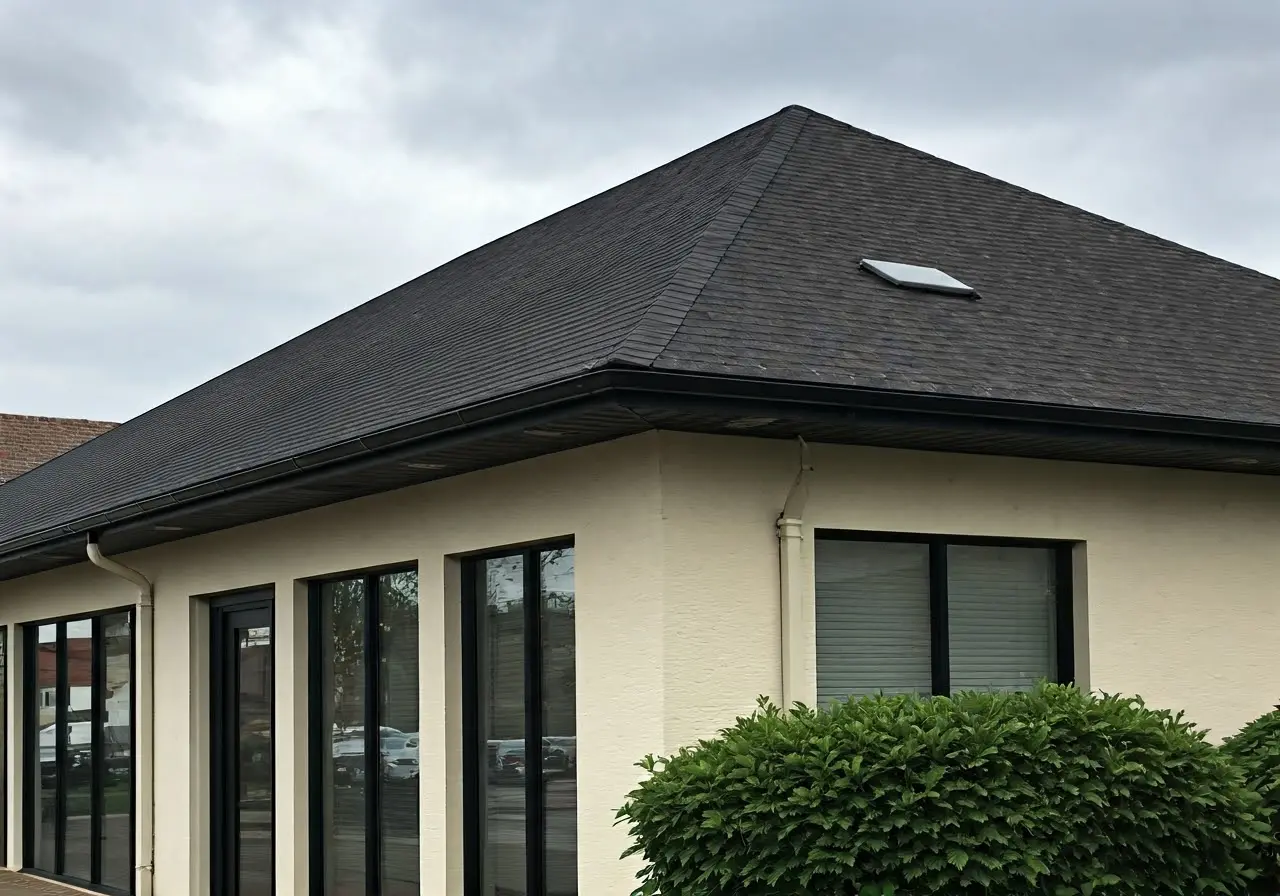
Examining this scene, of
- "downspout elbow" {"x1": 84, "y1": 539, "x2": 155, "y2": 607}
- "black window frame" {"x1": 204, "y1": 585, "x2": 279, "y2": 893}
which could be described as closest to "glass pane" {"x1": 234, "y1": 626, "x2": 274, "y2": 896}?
"black window frame" {"x1": 204, "y1": 585, "x2": 279, "y2": 893}

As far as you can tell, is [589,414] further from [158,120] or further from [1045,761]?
[158,120]

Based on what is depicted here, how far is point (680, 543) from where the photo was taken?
27.8 feet

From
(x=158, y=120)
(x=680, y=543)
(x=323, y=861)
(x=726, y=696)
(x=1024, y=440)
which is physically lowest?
(x=323, y=861)

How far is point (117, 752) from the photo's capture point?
1541 cm

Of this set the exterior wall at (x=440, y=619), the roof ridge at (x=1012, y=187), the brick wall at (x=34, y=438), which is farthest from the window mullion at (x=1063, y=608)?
the brick wall at (x=34, y=438)

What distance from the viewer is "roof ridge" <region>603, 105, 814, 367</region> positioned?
26.5ft

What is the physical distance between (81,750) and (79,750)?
0.14 ft

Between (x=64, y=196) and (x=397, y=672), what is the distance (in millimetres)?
16340

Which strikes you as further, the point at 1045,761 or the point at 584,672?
the point at 584,672

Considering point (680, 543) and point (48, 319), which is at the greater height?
point (48, 319)

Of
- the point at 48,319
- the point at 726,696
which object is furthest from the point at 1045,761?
the point at 48,319

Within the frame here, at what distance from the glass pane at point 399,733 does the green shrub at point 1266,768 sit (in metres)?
5.00

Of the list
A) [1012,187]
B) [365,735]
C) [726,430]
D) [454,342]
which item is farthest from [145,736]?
[1012,187]

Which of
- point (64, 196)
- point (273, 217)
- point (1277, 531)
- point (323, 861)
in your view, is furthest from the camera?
point (273, 217)
